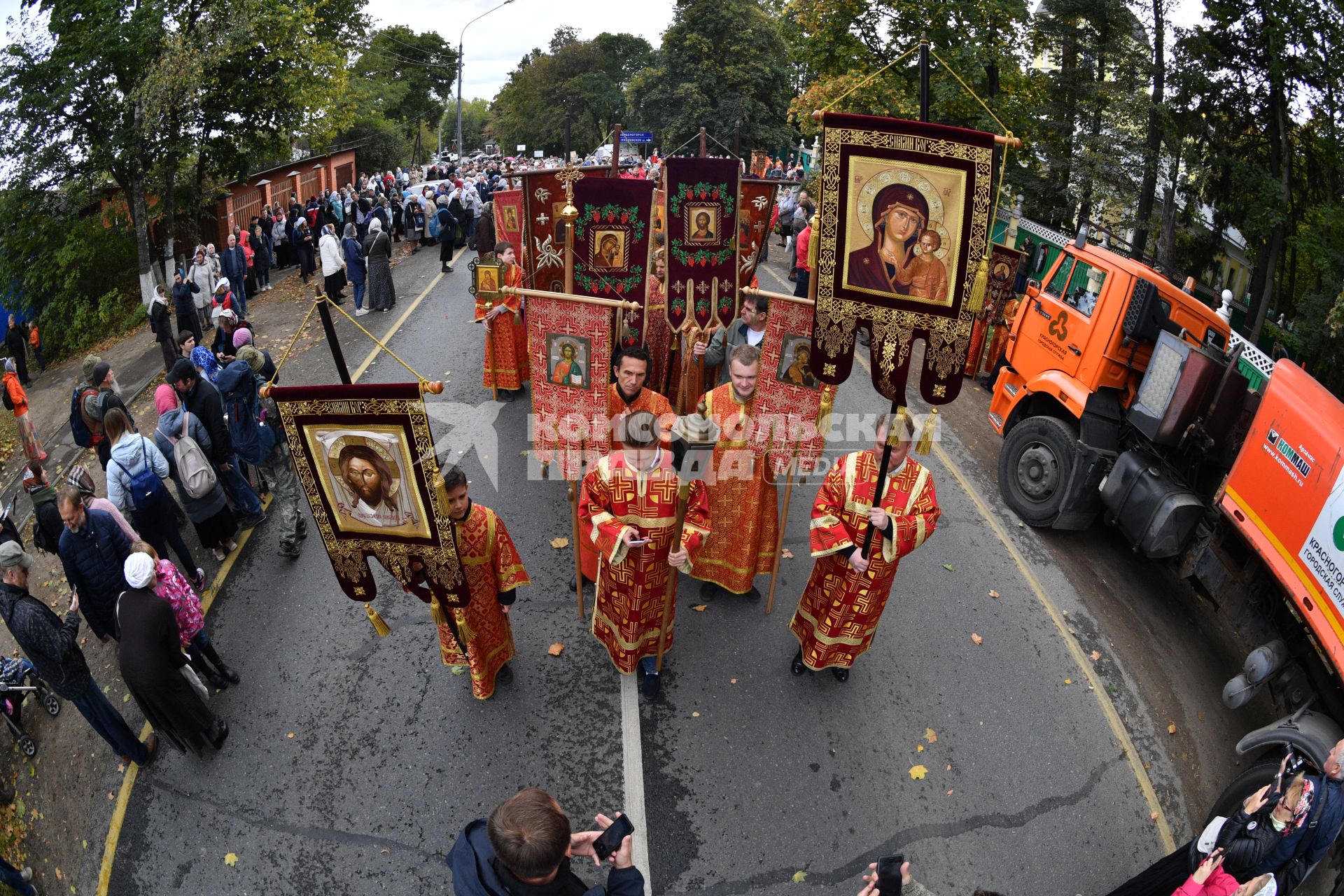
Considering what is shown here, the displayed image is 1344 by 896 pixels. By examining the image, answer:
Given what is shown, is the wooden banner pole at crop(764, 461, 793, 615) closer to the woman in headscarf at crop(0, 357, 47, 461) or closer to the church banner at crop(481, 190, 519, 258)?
the church banner at crop(481, 190, 519, 258)

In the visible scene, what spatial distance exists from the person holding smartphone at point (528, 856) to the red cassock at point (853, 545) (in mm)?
2715

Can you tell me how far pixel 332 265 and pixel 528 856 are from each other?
13317 mm

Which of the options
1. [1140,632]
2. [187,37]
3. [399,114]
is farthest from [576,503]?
[399,114]

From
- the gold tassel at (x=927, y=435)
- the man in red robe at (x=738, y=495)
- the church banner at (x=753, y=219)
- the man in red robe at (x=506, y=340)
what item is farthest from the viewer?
the man in red robe at (x=506, y=340)

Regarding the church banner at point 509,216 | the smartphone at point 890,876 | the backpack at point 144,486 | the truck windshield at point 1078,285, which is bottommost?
the smartphone at point 890,876

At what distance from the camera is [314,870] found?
4770mm

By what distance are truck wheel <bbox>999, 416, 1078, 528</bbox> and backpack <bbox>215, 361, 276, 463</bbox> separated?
7505mm

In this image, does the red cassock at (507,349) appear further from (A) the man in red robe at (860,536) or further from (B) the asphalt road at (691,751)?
(A) the man in red robe at (860,536)

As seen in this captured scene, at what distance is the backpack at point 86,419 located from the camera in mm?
7297

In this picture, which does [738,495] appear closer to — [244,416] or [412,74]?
[244,416]

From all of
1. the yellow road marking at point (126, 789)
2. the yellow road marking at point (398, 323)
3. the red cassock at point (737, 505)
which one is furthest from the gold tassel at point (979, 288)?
the yellow road marking at point (398, 323)

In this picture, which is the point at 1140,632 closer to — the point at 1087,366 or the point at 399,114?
the point at 1087,366

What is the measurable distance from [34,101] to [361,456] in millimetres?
14401

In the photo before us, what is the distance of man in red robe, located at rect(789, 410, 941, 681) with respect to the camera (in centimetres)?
529
